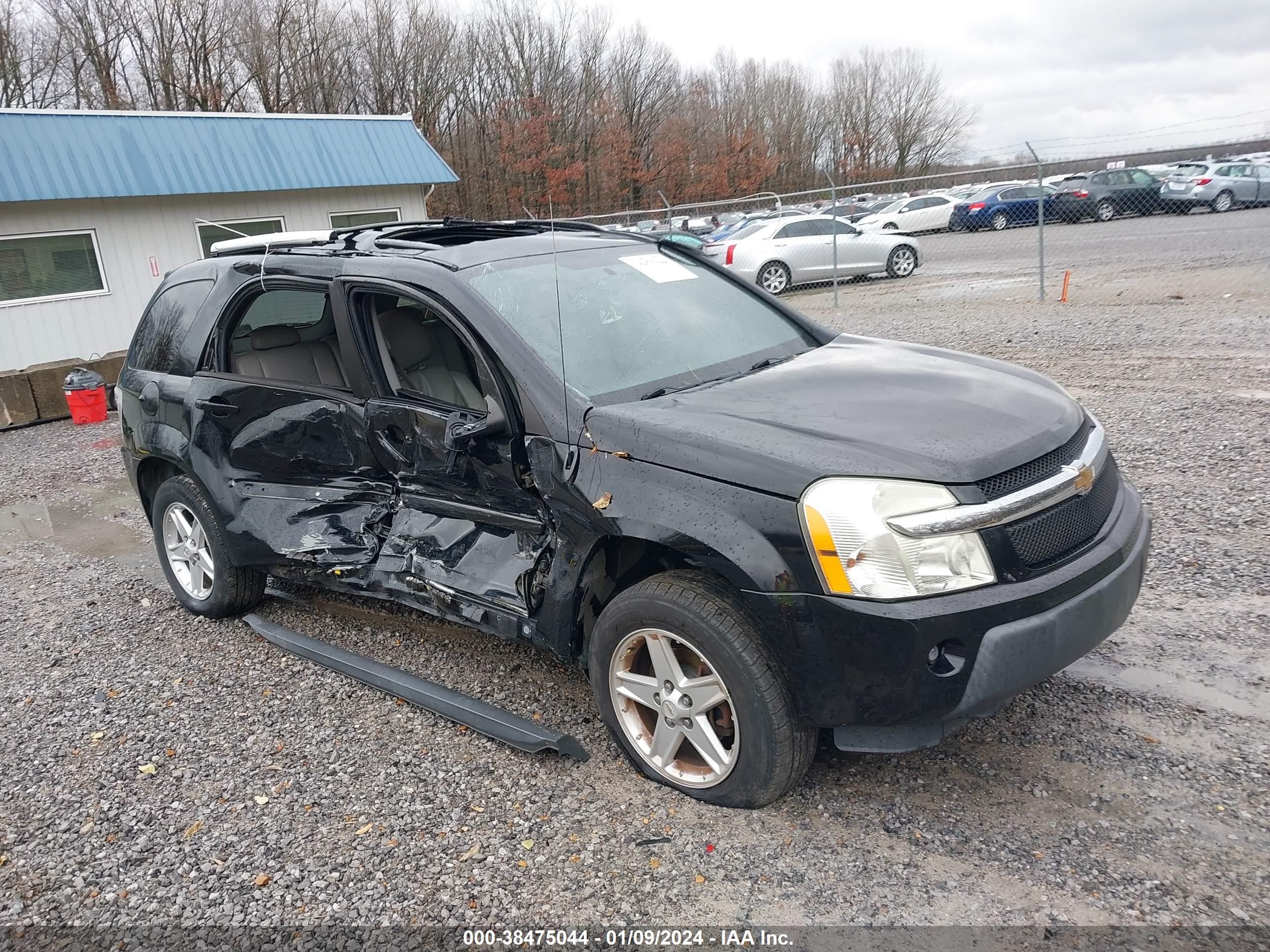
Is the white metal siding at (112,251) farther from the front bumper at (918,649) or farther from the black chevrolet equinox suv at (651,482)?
the front bumper at (918,649)

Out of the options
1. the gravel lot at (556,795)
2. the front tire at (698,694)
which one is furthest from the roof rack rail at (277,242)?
the front tire at (698,694)

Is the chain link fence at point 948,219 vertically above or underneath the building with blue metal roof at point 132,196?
underneath

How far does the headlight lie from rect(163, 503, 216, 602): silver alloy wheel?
3.47 m

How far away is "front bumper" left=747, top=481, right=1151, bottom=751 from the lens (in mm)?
2555

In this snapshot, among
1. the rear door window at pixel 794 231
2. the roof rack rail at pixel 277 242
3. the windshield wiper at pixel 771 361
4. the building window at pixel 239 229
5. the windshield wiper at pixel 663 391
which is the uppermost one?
the building window at pixel 239 229

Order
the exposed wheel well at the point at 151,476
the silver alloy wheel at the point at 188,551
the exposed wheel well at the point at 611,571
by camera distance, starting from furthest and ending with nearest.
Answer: the exposed wheel well at the point at 151,476 → the silver alloy wheel at the point at 188,551 → the exposed wheel well at the point at 611,571

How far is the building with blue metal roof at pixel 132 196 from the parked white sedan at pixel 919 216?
17.5m

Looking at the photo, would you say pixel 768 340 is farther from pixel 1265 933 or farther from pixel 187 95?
pixel 187 95

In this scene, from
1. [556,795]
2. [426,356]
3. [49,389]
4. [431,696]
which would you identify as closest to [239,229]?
[49,389]

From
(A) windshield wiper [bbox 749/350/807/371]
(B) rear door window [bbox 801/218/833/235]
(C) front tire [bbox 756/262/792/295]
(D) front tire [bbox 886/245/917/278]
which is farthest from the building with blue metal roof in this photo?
(A) windshield wiper [bbox 749/350/807/371]

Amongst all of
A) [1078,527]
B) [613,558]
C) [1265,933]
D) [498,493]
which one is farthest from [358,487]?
[1265,933]

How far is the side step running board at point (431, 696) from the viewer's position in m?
3.39

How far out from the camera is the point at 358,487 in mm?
4137

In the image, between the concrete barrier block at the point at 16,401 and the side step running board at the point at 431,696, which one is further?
the concrete barrier block at the point at 16,401
